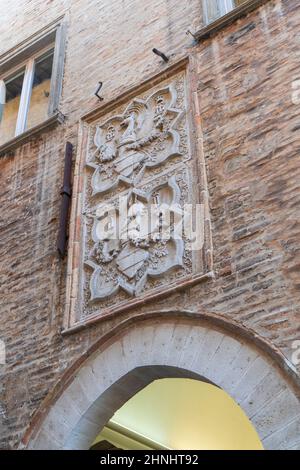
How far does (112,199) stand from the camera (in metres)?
4.91

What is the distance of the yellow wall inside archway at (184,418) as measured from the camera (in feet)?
19.6

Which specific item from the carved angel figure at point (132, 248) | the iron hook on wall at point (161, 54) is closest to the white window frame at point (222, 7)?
the iron hook on wall at point (161, 54)

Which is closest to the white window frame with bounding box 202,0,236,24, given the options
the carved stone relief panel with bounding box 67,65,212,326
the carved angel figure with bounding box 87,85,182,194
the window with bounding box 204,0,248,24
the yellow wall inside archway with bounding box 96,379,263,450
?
the window with bounding box 204,0,248,24

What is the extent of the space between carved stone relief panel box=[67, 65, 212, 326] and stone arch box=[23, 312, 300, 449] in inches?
11.6

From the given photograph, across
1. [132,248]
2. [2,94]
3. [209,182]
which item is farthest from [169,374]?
[2,94]

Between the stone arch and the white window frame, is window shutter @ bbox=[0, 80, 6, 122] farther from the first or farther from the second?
the stone arch

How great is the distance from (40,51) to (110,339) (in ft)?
12.8

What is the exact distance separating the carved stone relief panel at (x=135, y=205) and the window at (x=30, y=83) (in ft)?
4.27

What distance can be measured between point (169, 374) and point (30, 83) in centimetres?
390

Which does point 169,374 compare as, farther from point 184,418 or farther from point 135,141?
point 184,418

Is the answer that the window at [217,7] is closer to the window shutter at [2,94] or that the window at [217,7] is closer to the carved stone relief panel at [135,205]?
the carved stone relief panel at [135,205]

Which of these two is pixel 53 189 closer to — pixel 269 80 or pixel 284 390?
pixel 269 80

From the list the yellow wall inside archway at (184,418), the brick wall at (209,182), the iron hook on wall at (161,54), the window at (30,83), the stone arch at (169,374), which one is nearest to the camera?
the stone arch at (169,374)

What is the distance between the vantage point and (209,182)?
435 centimetres
